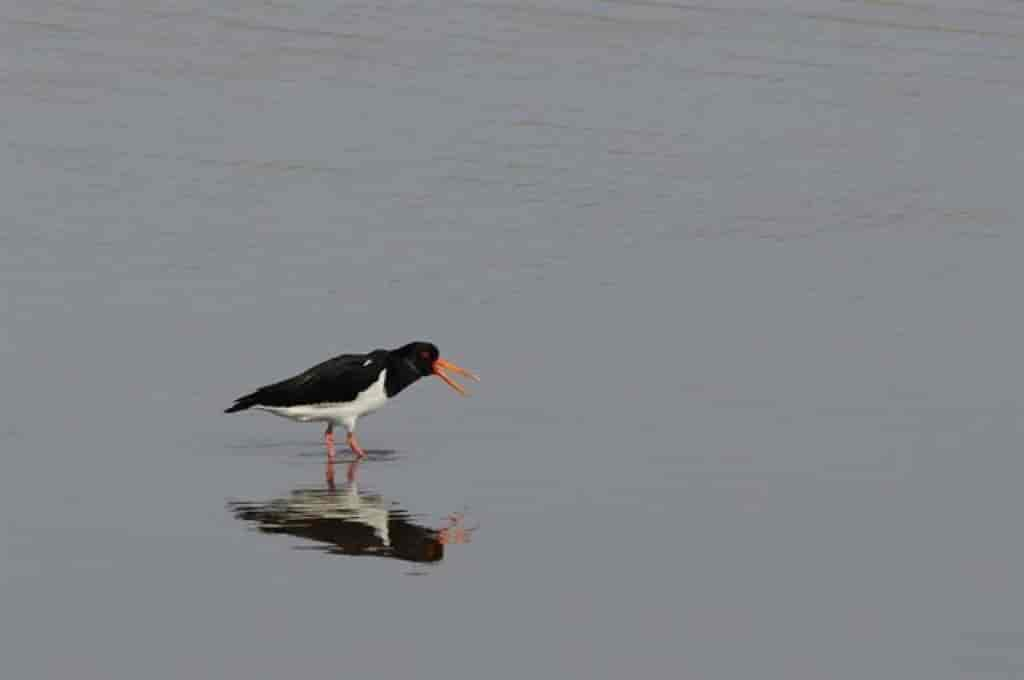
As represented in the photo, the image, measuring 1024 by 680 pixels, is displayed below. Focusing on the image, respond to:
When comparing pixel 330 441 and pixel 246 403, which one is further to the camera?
pixel 330 441

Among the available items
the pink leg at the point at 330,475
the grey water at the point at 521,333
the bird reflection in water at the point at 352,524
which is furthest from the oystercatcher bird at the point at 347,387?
the bird reflection in water at the point at 352,524

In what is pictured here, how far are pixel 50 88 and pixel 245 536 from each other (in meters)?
17.1

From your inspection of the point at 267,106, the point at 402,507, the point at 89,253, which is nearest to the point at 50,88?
the point at 267,106

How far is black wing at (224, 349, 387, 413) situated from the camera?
64.4 ft

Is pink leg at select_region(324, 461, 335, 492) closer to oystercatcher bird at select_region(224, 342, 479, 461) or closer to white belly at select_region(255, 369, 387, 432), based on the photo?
oystercatcher bird at select_region(224, 342, 479, 461)

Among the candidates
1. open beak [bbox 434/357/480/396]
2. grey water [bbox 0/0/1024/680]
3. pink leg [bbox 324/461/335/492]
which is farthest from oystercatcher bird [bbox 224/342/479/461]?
grey water [bbox 0/0/1024/680]

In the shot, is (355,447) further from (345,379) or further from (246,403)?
(246,403)

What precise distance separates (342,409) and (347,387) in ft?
0.69

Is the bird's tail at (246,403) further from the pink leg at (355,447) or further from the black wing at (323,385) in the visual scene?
the pink leg at (355,447)

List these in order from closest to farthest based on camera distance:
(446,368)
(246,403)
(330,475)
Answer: (330,475) → (246,403) → (446,368)

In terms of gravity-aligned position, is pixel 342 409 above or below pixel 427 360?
below

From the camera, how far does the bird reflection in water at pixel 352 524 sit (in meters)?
16.4

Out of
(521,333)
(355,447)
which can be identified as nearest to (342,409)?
(355,447)

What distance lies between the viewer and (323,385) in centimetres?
1981
